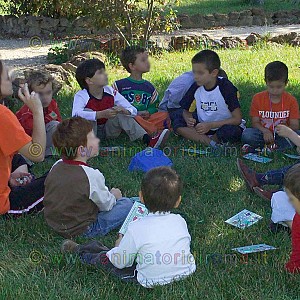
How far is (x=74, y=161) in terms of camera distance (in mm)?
3693

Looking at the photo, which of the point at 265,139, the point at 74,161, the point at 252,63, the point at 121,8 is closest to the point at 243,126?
the point at 265,139

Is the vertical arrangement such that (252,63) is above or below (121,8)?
below

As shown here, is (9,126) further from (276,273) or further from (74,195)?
(276,273)

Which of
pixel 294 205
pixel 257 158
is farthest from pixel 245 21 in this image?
pixel 294 205

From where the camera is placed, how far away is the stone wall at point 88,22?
14617mm

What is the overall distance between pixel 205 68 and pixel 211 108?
1.34 feet

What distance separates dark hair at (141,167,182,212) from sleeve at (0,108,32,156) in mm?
980

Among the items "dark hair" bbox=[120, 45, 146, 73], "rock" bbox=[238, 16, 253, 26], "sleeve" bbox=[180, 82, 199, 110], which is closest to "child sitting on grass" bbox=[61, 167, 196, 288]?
"sleeve" bbox=[180, 82, 199, 110]

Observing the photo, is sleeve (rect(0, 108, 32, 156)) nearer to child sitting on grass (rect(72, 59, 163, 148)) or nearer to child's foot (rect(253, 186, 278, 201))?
child's foot (rect(253, 186, 278, 201))

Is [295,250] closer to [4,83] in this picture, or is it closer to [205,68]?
[4,83]

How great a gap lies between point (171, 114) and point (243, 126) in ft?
2.54

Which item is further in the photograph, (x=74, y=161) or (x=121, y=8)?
(x=121, y=8)

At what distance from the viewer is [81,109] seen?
5.64 m

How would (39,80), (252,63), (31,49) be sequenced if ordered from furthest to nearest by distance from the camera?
(31,49) → (252,63) → (39,80)
